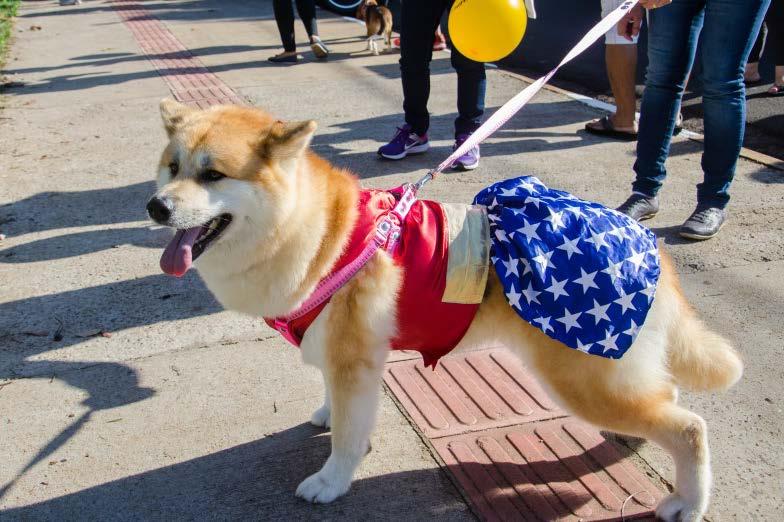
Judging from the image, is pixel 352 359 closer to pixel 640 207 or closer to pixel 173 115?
pixel 173 115

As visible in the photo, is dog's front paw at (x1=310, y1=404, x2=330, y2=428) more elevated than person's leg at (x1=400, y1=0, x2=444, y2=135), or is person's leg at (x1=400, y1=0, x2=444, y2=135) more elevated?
person's leg at (x1=400, y1=0, x2=444, y2=135)

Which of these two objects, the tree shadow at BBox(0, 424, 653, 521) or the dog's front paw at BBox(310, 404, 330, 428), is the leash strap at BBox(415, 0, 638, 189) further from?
the tree shadow at BBox(0, 424, 653, 521)

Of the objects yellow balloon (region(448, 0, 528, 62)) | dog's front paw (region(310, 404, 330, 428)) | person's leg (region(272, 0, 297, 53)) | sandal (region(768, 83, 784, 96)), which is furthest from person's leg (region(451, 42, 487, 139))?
person's leg (region(272, 0, 297, 53))

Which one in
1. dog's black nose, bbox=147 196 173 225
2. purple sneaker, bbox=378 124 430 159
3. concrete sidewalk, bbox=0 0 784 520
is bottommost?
concrete sidewalk, bbox=0 0 784 520

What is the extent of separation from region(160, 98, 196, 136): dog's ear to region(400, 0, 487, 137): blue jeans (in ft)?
9.97

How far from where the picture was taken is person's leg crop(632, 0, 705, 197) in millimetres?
4242

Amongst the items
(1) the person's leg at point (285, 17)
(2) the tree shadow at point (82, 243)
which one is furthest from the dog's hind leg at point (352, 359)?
(1) the person's leg at point (285, 17)

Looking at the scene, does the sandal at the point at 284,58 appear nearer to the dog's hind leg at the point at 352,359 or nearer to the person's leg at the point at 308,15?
the person's leg at the point at 308,15

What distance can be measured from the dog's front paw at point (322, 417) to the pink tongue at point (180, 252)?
0.88 m

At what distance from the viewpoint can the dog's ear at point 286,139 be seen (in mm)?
2475

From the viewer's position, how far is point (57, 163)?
6.02 metres

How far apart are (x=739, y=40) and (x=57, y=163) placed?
5.30m

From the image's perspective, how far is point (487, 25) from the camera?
442cm

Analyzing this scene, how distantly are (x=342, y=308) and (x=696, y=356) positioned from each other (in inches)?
49.6
